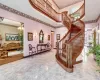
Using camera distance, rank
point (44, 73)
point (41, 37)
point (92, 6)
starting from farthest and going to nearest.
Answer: point (41, 37), point (92, 6), point (44, 73)

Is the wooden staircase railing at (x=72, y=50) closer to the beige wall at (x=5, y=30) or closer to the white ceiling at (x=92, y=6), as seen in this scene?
the white ceiling at (x=92, y=6)

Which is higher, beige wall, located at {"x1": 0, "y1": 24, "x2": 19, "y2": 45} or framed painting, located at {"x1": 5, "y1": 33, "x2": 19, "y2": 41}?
beige wall, located at {"x1": 0, "y1": 24, "x2": 19, "y2": 45}

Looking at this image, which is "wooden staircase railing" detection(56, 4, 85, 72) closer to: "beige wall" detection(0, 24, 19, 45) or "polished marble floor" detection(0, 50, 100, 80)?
"polished marble floor" detection(0, 50, 100, 80)

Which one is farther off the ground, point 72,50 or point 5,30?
point 5,30

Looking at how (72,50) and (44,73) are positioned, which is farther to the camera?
(72,50)

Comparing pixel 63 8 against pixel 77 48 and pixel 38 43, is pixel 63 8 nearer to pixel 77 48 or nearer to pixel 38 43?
pixel 38 43

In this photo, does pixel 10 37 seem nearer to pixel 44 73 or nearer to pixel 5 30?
pixel 5 30

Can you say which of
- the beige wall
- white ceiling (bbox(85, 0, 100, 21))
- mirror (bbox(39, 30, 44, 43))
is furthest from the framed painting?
white ceiling (bbox(85, 0, 100, 21))

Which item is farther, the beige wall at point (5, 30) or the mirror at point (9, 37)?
the beige wall at point (5, 30)

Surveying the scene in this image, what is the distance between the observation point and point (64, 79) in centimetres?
294

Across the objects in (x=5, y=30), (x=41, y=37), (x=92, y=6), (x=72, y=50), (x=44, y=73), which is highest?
(x=92, y=6)

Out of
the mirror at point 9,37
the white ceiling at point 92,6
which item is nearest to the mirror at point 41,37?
the mirror at point 9,37

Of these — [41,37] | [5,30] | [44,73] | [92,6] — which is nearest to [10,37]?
[5,30]

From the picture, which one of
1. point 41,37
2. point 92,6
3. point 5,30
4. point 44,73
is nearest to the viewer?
point 44,73
